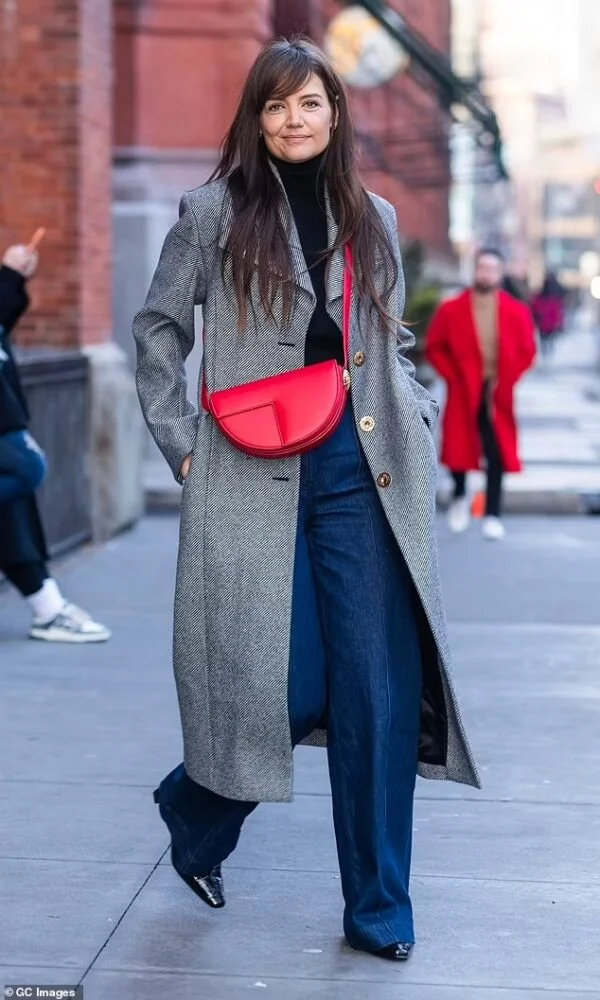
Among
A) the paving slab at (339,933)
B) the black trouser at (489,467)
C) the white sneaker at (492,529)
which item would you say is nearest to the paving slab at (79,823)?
the paving slab at (339,933)

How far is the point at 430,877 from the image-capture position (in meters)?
4.75

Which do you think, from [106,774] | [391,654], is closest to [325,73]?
[391,654]

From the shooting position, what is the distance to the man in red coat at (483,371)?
460 inches

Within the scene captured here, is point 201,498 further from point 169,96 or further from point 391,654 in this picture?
point 169,96

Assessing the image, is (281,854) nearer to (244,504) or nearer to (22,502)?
(244,504)

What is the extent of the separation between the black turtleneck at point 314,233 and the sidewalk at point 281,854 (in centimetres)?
132

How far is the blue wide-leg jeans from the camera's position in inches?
156

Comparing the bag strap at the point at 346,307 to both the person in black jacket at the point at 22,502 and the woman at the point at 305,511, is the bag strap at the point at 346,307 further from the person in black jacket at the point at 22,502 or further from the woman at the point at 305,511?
the person in black jacket at the point at 22,502

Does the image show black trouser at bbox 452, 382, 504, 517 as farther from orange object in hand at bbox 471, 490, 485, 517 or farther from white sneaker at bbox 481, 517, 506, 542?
orange object in hand at bbox 471, 490, 485, 517

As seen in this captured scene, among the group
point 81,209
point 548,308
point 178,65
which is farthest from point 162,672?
point 548,308

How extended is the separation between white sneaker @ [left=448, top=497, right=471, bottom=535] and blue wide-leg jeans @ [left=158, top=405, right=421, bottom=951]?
7825mm

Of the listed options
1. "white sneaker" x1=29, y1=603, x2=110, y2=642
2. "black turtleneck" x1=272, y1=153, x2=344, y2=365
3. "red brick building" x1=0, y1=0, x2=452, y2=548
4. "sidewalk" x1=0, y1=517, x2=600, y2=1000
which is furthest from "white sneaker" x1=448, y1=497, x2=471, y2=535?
"black turtleneck" x1=272, y1=153, x2=344, y2=365

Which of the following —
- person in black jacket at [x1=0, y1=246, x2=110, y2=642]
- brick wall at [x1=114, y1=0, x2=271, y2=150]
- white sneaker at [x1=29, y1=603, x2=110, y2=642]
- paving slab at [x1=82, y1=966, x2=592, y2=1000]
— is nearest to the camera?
paving slab at [x1=82, y1=966, x2=592, y2=1000]

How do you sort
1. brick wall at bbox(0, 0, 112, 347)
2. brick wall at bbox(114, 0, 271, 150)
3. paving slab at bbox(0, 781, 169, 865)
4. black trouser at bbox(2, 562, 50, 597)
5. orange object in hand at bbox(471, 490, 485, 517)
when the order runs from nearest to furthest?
paving slab at bbox(0, 781, 169, 865)
black trouser at bbox(2, 562, 50, 597)
brick wall at bbox(0, 0, 112, 347)
orange object in hand at bbox(471, 490, 485, 517)
brick wall at bbox(114, 0, 271, 150)
